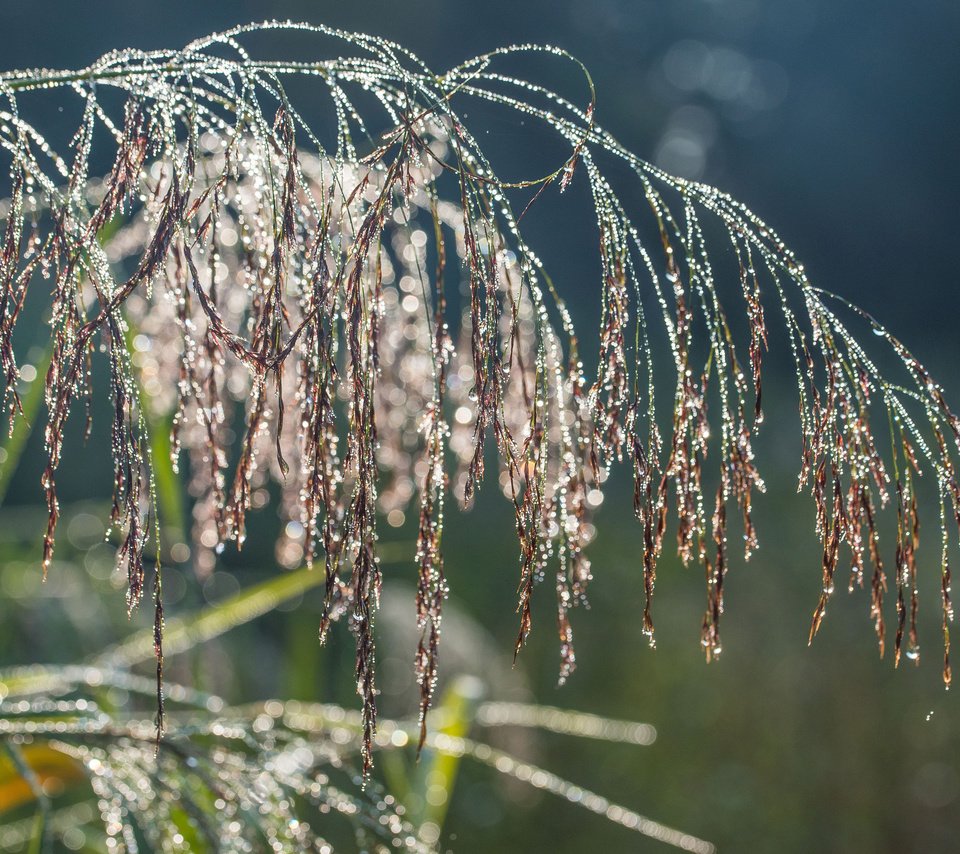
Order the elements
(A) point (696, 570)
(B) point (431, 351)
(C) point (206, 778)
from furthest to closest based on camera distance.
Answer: (A) point (696, 570), (C) point (206, 778), (B) point (431, 351)

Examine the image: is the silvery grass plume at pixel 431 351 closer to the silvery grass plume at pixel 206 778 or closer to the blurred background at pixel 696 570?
the silvery grass plume at pixel 206 778

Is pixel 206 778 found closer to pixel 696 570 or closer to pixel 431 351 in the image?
pixel 431 351

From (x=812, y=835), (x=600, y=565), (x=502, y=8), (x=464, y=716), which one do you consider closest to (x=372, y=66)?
(x=464, y=716)

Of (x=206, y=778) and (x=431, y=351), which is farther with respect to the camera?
(x=206, y=778)

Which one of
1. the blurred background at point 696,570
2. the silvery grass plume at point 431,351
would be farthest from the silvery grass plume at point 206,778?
the blurred background at point 696,570

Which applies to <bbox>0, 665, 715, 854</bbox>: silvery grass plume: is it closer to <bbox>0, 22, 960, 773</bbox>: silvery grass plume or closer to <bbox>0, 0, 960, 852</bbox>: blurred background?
<bbox>0, 22, 960, 773</bbox>: silvery grass plume

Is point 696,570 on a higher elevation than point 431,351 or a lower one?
higher

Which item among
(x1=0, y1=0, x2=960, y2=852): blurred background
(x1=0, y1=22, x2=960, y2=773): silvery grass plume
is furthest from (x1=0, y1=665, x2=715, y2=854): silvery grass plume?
(x1=0, y1=0, x2=960, y2=852): blurred background

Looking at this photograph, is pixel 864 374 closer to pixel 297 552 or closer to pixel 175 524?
pixel 297 552

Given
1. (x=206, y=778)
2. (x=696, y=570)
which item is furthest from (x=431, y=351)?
(x=696, y=570)
